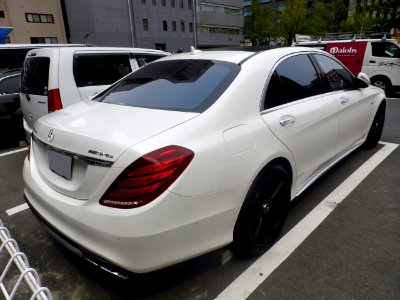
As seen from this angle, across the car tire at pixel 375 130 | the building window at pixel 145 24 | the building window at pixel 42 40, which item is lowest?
the car tire at pixel 375 130

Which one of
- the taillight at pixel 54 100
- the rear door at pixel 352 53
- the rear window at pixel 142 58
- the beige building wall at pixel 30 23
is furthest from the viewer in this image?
the beige building wall at pixel 30 23

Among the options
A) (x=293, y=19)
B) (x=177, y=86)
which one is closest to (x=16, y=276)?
(x=177, y=86)

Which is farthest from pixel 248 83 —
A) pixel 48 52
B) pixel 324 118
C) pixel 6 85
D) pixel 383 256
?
pixel 6 85

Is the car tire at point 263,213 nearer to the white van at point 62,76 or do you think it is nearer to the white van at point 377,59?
the white van at point 62,76

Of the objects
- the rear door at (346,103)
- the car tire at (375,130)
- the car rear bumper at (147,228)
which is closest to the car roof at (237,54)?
the rear door at (346,103)

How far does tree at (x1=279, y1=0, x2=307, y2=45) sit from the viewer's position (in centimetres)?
3769

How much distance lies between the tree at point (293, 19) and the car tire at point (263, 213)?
1532 inches

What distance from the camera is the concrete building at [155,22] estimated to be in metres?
35.2

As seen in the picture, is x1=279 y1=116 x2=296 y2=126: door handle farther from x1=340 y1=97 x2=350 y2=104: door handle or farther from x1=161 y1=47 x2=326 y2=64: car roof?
x1=340 y1=97 x2=350 y2=104: door handle

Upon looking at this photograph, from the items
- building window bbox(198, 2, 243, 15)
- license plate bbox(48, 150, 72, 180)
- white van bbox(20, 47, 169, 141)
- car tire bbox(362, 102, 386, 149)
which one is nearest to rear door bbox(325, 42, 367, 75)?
car tire bbox(362, 102, 386, 149)

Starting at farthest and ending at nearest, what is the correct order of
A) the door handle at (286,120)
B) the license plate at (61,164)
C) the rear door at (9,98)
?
the rear door at (9,98)
the door handle at (286,120)
the license plate at (61,164)

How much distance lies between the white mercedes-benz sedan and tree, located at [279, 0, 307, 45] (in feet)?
127

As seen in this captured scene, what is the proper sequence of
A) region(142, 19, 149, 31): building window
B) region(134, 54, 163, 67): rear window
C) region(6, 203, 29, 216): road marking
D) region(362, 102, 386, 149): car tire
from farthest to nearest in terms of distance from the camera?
1. region(142, 19, 149, 31): building window
2. region(134, 54, 163, 67): rear window
3. region(362, 102, 386, 149): car tire
4. region(6, 203, 29, 216): road marking

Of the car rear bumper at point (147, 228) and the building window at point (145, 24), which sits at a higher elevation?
the building window at point (145, 24)
